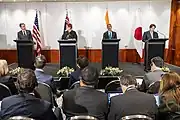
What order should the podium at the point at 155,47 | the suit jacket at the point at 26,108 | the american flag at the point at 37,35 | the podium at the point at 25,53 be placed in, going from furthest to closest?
the american flag at the point at 37,35 → the podium at the point at 25,53 → the podium at the point at 155,47 → the suit jacket at the point at 26,108

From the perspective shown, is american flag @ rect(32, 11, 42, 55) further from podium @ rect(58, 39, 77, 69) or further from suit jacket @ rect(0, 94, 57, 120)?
suit jacket @ rect(0, 94, 57, 120)

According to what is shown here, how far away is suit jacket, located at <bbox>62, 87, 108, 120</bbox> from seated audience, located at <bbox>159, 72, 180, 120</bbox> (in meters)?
0.56

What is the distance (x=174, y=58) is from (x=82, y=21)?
3727 millimetres

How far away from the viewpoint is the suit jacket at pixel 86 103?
8.13ft

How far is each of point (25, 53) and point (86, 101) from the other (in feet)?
17.3

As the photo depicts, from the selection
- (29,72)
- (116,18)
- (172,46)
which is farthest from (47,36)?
(29,72)

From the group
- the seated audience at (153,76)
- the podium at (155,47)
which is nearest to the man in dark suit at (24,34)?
the podium at (155,47)

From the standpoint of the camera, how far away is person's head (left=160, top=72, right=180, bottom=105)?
7.76ft

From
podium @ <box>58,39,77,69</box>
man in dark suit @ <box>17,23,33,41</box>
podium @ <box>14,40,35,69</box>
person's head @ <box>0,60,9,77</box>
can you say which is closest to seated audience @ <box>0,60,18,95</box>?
person's head @ <box>0,60,9,77</box>

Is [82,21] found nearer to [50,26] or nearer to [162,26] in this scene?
[50,26]

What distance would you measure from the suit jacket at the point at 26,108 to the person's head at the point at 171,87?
3.73 feet

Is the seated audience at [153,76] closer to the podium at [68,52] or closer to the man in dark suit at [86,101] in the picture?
the man in dark suit at [86,101]

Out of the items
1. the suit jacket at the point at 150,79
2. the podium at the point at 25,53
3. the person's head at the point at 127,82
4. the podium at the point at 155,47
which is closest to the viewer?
the person's head at the point at 127,82

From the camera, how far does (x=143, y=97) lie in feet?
7.84
